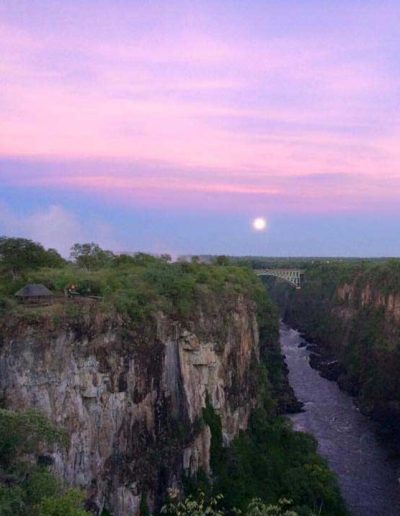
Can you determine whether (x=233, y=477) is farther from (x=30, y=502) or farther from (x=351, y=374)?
(x=351, y=374)

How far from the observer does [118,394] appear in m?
24.4

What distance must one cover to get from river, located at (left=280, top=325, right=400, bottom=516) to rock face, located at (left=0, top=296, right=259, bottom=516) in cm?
896

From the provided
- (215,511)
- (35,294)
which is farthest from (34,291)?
(215,511)

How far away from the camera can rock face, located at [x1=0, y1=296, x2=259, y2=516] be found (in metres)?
21.9

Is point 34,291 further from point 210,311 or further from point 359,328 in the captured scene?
point 359,328

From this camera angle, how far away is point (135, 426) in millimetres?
25094

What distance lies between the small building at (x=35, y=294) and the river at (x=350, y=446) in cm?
1806

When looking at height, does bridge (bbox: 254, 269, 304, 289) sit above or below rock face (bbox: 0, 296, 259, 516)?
above

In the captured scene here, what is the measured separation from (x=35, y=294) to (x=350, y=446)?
23.9 meters

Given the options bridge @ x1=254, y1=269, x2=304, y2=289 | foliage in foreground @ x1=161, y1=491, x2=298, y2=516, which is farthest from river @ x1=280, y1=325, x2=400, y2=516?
bridge @ x1=254, y1=269, x2=304, y2=289

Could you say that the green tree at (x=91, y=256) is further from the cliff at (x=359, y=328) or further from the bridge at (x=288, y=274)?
the bridge at (x=288, y=274)

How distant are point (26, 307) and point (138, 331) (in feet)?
15.4

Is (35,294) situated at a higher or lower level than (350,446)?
higher

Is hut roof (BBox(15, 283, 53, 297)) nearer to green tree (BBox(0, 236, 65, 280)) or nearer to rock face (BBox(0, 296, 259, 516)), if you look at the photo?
rock face (BBox(0, 296, 259, 516))
